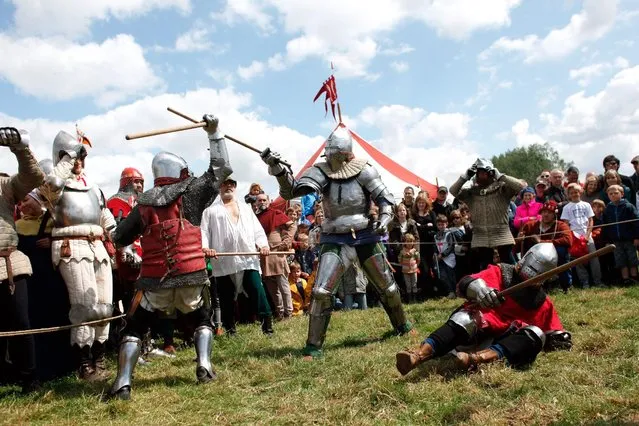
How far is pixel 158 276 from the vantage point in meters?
4.45

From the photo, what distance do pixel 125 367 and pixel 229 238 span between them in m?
2.83

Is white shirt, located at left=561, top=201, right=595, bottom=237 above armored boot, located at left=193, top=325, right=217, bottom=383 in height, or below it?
above

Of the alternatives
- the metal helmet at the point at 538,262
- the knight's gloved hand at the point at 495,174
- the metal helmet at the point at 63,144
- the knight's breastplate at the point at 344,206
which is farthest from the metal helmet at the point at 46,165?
the knight's gloved hand at the point at 495,174

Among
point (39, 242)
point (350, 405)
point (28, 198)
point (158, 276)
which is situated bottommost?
point (350, 405)

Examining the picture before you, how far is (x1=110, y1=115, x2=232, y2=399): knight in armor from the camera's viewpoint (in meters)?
4.46

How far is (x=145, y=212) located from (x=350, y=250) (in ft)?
6.46

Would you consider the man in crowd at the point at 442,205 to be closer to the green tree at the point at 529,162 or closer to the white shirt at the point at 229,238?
the white shirt at the point at 229,238

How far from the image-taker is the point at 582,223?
8.28m

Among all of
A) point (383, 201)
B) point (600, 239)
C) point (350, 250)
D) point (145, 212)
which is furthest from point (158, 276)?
point (600, 239)

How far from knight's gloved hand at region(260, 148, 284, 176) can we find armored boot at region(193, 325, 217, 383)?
1.57 m

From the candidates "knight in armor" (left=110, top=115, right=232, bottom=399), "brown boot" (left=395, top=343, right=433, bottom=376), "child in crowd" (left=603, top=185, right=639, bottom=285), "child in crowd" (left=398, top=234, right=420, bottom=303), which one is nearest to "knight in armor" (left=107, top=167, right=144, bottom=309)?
"knight in armor" (left=110, top=115, right=232, bottom=399)

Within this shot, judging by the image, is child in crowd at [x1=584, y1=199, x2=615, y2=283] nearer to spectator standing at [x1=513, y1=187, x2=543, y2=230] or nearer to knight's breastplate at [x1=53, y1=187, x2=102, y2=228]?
spectator standing at [x1=513, y1=187, x2=543, y2=230]

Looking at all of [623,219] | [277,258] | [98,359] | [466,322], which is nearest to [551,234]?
[623,219]

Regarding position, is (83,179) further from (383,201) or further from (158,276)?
(383,201)
